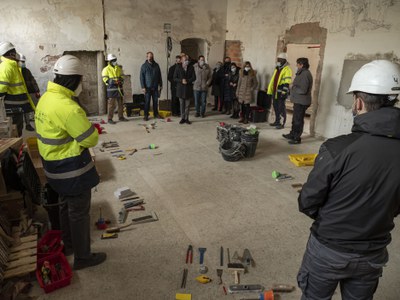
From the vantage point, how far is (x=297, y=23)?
7.30 m

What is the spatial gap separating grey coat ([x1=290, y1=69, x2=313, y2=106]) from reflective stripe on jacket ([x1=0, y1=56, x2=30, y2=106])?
17.6 ft

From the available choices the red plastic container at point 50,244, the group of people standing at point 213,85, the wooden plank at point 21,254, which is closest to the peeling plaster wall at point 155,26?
the group of people standing at point 213,85

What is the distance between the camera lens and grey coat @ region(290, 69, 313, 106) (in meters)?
6.36

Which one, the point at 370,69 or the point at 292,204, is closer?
the point at 370,69

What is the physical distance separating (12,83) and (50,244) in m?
3.64

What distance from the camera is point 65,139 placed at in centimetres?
249

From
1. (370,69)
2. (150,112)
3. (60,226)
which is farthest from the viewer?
(150,112)

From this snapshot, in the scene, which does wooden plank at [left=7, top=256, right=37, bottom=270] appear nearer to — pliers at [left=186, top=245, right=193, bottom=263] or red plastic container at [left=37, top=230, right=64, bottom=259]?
red plastic container at [left=37, top=230, right=64, bottom=259]

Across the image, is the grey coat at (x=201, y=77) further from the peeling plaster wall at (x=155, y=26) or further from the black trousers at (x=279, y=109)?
the black trousers at (x=279, y=109)

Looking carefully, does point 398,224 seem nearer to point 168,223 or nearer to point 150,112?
point 168,223

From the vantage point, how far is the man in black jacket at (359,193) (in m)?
1.44

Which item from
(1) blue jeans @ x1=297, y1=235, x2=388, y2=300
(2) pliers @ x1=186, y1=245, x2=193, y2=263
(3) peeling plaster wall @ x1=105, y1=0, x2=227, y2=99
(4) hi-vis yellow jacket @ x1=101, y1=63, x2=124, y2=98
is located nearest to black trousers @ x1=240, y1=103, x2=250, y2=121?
(3) peeling plaster wall @ x1=105, y1=0, x2=227, y2=99

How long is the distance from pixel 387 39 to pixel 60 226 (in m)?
6.05

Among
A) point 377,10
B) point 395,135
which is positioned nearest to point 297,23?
point 377,10
